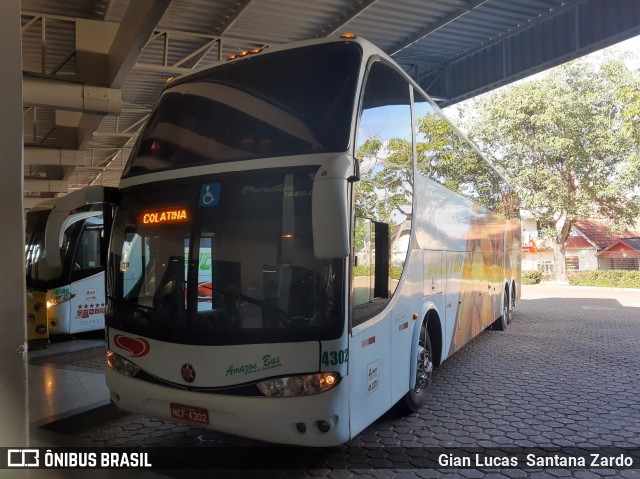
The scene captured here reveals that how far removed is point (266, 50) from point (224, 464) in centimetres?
360

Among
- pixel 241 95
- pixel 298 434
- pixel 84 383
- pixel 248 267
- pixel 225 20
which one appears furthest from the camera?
pixel 225 20

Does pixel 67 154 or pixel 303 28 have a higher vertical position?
pixel 303 28

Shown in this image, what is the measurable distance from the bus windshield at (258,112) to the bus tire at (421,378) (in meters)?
2.65

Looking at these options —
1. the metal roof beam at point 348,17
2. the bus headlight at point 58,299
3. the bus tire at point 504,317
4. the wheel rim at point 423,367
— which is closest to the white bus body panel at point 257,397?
the wheel rim at point 423,367

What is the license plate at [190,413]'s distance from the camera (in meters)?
3.67

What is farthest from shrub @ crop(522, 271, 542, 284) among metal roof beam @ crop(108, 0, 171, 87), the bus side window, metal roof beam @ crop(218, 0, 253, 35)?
the bus side window

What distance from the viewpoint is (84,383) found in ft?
21.1

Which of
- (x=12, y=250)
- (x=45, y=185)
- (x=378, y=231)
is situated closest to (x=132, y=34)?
(x=378, y=231)

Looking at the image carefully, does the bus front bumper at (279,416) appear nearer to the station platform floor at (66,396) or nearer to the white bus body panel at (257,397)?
the white bus body panel at (257,397)

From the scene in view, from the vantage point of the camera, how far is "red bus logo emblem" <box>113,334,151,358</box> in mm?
3982

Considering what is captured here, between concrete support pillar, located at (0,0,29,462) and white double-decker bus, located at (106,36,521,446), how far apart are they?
3.72 ft

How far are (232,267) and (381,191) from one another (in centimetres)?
159

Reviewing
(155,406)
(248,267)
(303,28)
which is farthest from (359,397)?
(303,28)

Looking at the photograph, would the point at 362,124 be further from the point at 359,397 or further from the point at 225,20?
the point at 225,20
